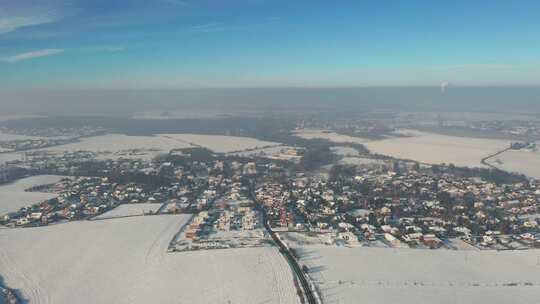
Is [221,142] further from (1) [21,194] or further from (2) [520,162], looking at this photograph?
(2) [520,162]

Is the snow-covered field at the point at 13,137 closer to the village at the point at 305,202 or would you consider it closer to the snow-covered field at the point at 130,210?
the village at the point at 305,202

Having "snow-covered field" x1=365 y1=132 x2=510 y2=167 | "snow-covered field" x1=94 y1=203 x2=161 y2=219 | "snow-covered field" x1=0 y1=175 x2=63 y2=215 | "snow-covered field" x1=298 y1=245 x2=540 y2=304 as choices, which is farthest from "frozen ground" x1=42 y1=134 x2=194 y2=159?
"snow-covered field" x1=298 y1=245 x2=540 y2=304

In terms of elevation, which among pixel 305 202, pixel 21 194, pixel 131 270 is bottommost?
pixel 305 202

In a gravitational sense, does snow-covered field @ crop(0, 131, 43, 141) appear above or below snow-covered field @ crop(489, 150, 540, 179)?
above

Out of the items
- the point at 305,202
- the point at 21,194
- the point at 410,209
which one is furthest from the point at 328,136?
the point at 21,194

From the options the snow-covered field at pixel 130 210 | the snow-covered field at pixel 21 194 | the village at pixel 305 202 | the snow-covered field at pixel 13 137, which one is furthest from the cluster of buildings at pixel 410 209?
the snow-covered field at pixel 13 137

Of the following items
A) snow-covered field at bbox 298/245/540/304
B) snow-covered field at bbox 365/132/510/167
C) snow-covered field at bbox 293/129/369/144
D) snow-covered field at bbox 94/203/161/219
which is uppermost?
snow-covered field at bbox 293/129/369/144

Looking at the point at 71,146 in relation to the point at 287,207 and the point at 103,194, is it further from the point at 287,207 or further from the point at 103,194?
the point at 287,207

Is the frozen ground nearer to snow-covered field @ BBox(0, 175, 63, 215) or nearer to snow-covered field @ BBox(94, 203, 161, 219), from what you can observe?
snow-covered field @ BBox(0, 175, 63, 215)
